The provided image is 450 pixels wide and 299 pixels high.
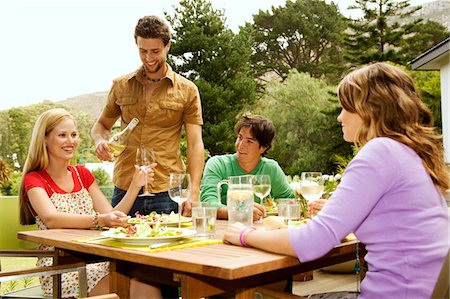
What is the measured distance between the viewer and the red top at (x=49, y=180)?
212cm

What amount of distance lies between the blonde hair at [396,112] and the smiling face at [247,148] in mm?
1346

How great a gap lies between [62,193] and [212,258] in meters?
1.09

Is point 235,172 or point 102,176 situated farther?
point 102,176

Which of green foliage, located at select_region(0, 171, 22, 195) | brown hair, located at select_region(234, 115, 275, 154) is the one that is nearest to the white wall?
brown hair, located at select_region(234, 115, 275, 154)

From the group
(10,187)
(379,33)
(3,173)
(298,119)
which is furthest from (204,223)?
(298,119)

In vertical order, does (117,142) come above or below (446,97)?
below

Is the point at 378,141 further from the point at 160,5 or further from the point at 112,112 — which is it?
the point at 160,5

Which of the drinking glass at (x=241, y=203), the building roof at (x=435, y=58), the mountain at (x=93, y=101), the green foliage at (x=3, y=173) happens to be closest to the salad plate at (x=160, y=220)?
the drinking glass at (x=241, y=203)

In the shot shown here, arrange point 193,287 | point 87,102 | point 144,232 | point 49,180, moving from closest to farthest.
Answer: point 193,287 → point 144,232 → point 49,180 → point 87,102

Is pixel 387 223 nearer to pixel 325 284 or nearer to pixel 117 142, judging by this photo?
pixel 117 142

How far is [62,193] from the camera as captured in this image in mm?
2242

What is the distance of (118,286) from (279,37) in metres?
23.9

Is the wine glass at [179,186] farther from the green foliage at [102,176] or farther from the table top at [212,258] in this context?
the green foliage at [102,176]

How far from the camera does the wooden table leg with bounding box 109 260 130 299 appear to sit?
1709mm
